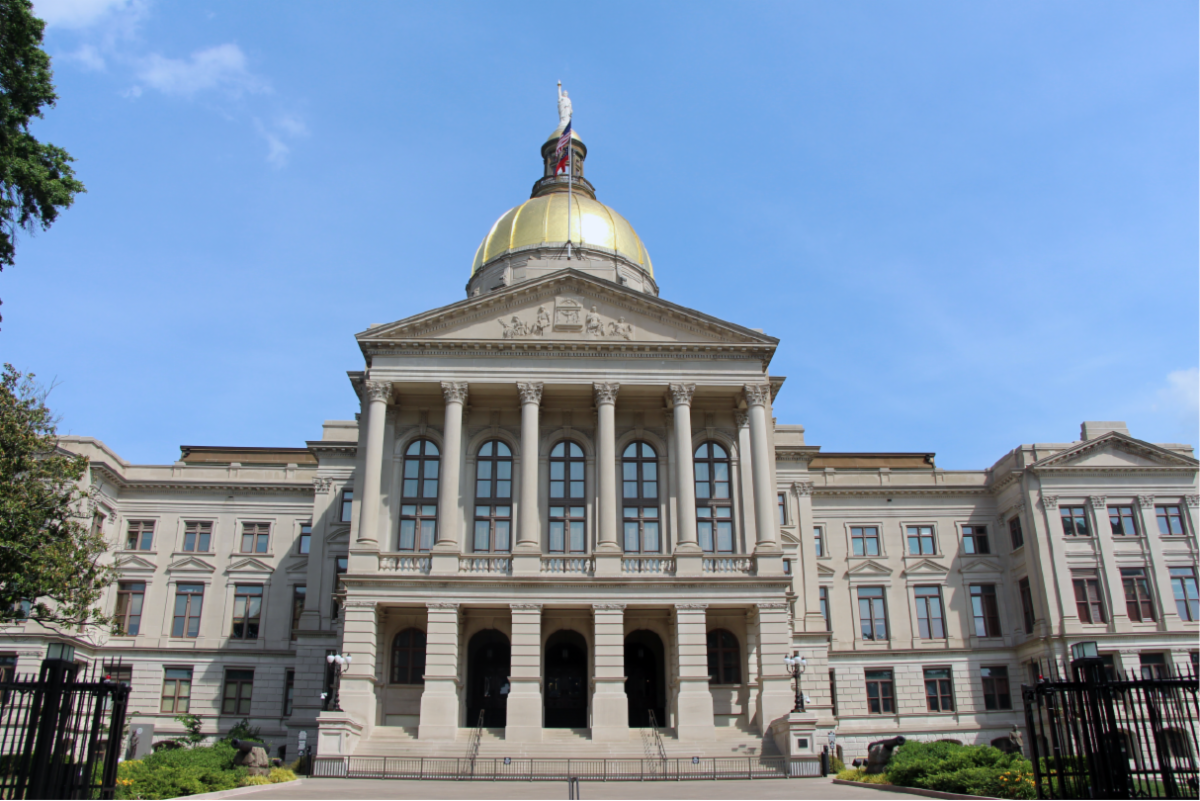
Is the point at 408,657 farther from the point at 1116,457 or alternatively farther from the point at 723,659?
the point at 1116,457

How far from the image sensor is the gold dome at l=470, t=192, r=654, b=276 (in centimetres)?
6059

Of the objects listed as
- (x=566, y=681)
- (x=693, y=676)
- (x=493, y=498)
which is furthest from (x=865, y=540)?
(x=493, y=498)

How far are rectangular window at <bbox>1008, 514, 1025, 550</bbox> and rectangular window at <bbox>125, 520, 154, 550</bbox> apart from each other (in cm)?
4544

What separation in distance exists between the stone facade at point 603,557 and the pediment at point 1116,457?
14cm

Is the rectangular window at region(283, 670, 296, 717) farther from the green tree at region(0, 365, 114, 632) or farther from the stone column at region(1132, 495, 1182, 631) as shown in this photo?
the stone column at region(1132, 495, 1182, 631)

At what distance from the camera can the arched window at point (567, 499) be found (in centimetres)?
4184

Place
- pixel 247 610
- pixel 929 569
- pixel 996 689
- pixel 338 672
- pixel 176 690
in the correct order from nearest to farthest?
pixel 338 672 < pixel 176 690 < pixel 247 610 < pixel 996 689 < pixel 929 569

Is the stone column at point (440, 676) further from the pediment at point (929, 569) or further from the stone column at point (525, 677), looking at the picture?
the pediment at point (929, 569)

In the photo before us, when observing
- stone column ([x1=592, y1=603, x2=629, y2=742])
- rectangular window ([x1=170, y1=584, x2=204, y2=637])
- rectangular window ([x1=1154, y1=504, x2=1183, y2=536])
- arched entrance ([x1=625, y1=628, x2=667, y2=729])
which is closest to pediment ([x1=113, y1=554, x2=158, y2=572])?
rectangular window ([x1=170, y1=584, x2=204, y2=637])

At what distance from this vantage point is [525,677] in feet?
119

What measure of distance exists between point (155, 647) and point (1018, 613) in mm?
44311

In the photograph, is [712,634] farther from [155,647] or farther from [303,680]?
[155,647]

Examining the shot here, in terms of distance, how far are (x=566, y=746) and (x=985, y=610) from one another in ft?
92.7

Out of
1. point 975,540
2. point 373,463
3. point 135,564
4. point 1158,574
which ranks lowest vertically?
point 1158,574
